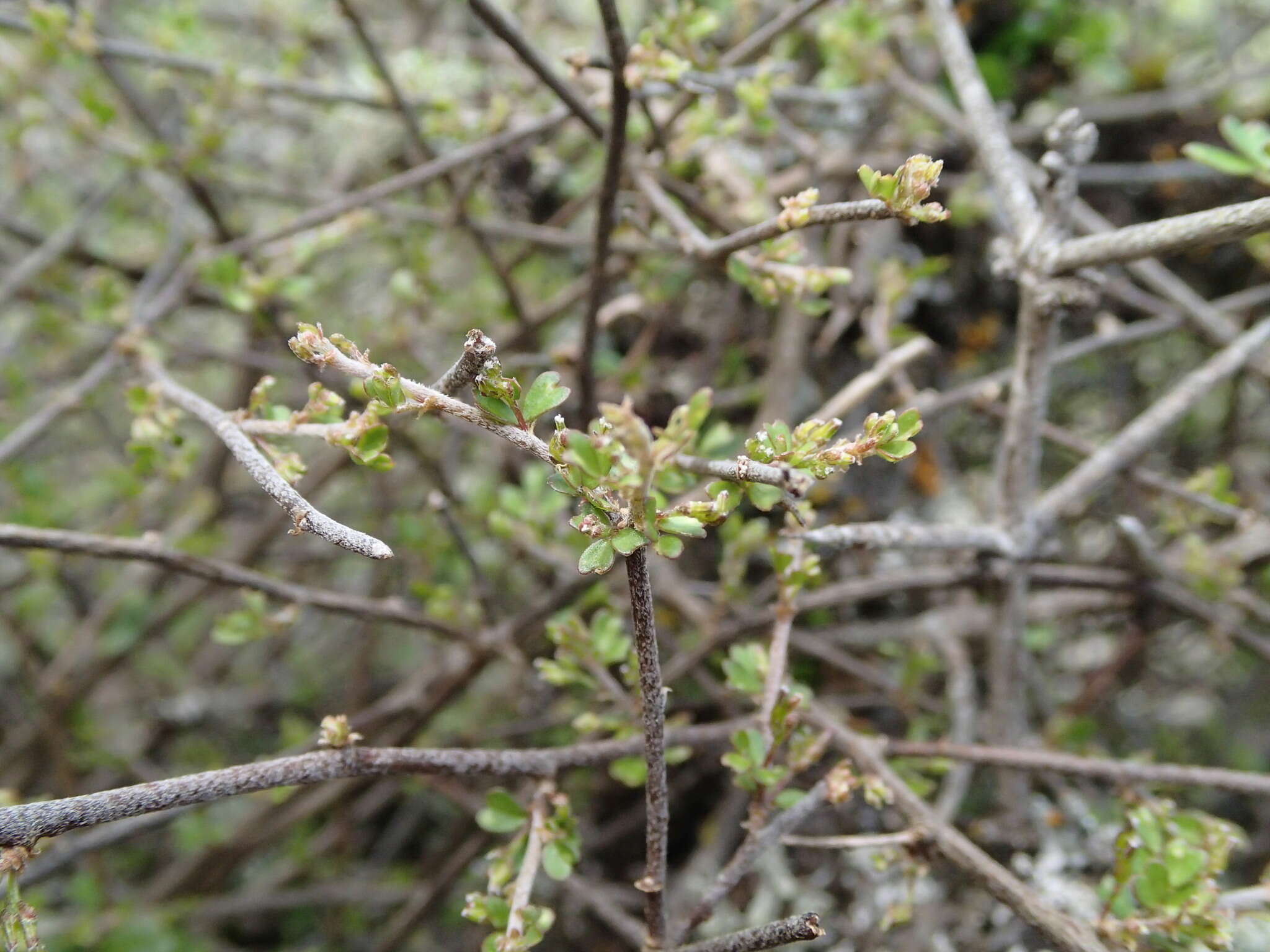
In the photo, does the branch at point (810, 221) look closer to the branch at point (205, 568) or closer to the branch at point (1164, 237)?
the branch at point (1164, 237)

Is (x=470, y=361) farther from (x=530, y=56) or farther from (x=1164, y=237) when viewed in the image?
(x=1164, y=237)

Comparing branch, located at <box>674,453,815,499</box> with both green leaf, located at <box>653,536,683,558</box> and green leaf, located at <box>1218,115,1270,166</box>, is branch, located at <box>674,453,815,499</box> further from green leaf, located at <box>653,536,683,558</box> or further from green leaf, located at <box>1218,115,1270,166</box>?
green leaf, located at <box>1218,115,1270,166</box>

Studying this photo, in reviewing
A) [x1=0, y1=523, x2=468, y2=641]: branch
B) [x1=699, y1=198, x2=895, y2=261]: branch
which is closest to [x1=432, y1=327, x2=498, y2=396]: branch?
[x1=699, y1=198, x2=895, y2=261]: branch

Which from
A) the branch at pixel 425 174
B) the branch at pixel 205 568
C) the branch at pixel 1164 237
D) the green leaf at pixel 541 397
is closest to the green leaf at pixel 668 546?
the green leaf at pixel 541 397

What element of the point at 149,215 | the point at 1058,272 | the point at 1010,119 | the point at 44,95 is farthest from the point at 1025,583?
the point at 149,215

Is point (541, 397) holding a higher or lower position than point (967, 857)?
higher

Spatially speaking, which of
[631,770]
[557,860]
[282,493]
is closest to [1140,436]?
Result: [631,770]
